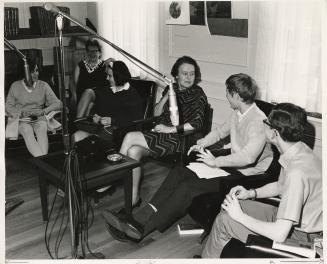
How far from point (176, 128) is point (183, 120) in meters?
0.18

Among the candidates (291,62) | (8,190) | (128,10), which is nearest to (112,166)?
(8,190)

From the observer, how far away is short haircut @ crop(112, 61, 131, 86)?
3.65m

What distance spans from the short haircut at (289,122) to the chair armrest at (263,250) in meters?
0.55

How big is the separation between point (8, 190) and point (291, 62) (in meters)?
2.78

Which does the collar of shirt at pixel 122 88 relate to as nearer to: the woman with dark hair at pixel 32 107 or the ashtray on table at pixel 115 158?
the woman with dark hair at pixel 32 107

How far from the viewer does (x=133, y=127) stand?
143 inches

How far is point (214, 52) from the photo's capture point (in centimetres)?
370

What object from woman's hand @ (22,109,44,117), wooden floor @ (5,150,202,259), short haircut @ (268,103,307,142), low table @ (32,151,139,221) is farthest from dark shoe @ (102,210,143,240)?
woman's hand @ (22,109,44,117)

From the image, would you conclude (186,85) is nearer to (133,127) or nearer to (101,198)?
(133,127)

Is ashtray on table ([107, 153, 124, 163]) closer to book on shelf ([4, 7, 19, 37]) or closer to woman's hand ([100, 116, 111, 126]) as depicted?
woman's hand ([100, 116, 111, 126])

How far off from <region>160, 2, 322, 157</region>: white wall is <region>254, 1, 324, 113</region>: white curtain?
115 millimetres

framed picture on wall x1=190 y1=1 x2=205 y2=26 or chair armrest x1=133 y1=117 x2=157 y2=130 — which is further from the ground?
framed picture on wall x1=190 y1=1 x2=205 y2=26

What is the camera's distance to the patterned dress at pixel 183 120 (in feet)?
10.8

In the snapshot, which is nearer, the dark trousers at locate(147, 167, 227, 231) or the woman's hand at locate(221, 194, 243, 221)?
the woman's hand at locate(221, 194, 243, 221)
